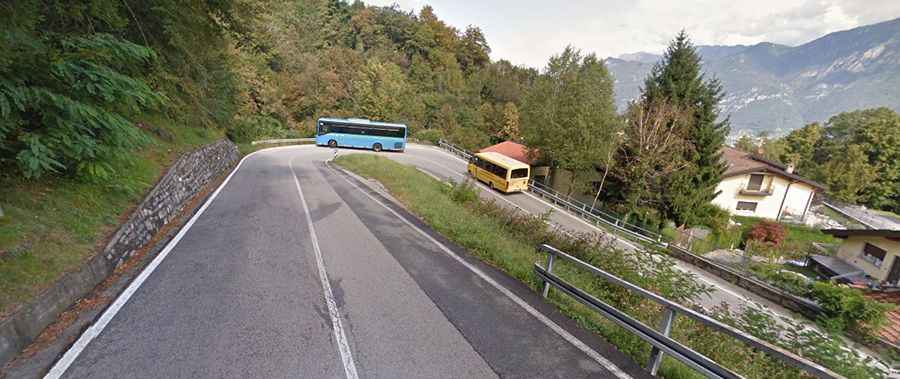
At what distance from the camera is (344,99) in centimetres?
4934

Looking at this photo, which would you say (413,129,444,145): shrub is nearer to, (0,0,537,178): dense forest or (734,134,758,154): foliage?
(0,0,537,178): dense forest

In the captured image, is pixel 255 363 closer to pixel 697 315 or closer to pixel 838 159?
pixel 697 315

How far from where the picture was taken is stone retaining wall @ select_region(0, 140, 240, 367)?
12.2 ft

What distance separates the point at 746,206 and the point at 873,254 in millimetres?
10240

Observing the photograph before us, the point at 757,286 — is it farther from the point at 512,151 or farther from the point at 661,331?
the point at 512,151

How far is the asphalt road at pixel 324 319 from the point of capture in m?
3.90

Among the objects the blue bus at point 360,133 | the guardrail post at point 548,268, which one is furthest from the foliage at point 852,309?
the blue bus at point 360,133

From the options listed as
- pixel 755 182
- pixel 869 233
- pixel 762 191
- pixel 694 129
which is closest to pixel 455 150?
pixel 694 129

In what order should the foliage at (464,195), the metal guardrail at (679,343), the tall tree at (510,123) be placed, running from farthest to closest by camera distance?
the tall tree at (510,123)
the foliage at (464,195)
the metal guardrail at (679,343)

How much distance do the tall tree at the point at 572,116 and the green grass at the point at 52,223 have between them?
25.2m

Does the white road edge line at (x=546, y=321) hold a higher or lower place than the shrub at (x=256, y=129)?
higher

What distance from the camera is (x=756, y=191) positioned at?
29.6 meters

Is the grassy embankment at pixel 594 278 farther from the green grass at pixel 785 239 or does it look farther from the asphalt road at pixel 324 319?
the green grass at pixel 785 239

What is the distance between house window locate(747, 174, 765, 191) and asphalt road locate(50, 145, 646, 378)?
33.9 metres
